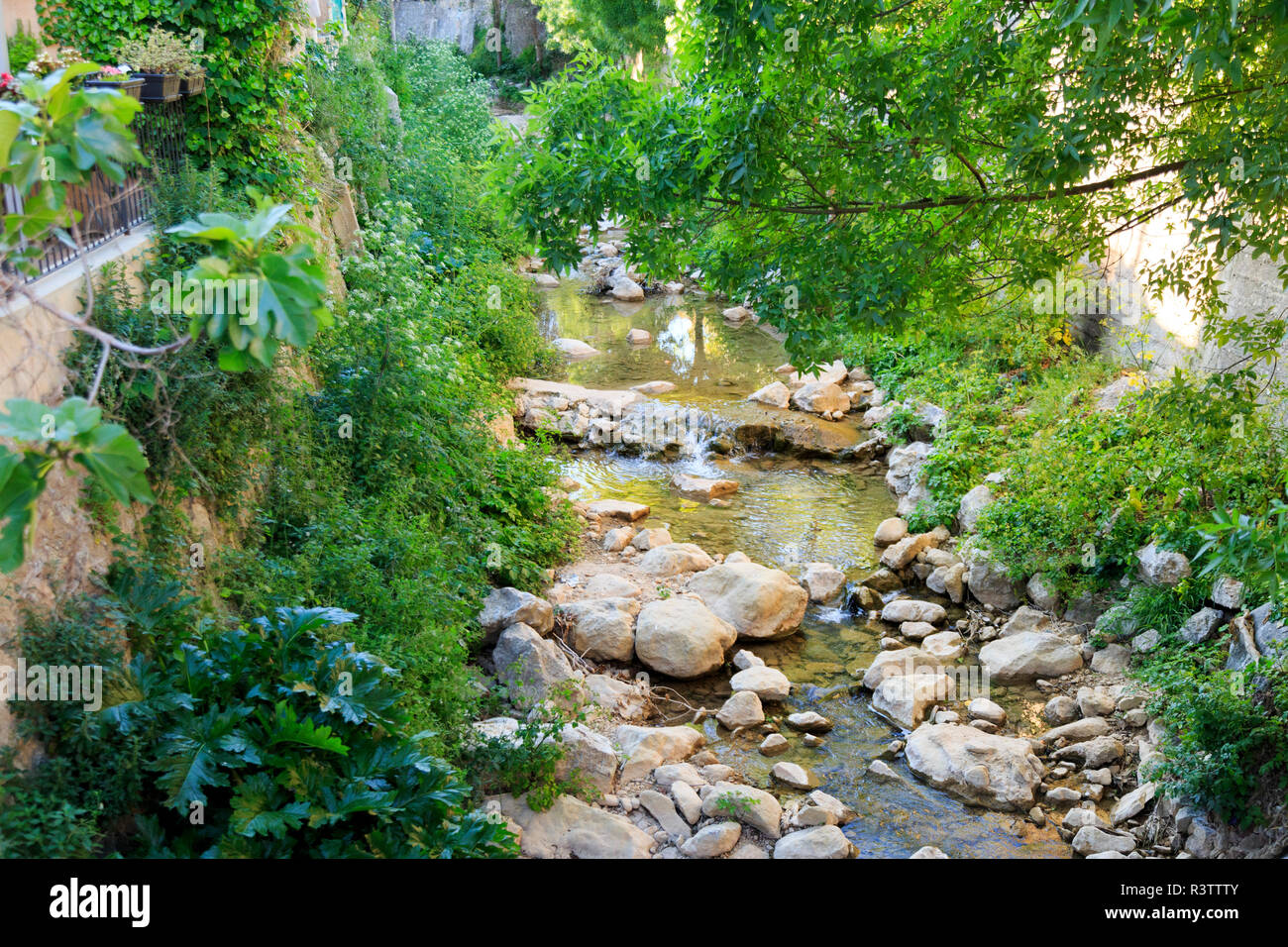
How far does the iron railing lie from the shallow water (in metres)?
5.35

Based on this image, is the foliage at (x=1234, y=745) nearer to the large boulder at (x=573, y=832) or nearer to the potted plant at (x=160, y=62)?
the large boulder at (x=573, y=832)

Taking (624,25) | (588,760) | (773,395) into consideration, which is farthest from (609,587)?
(624,25)

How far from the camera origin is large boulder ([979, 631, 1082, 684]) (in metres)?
7.80

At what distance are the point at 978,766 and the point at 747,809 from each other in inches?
67.3

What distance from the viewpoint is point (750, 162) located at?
571 centimetres

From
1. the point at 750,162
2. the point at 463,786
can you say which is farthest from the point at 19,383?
the point at 750,162

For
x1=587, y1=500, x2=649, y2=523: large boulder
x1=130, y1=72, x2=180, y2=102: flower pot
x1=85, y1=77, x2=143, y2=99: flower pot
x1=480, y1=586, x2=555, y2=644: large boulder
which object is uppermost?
x1=130, y1=72, x2=180, y2=102: flower pot

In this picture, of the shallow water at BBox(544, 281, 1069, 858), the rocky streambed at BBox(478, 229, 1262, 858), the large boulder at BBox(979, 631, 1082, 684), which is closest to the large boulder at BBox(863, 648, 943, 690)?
the rocky streambed at BBox(478, 229, 1262, 858)

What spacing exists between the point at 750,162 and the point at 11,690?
15.5 ft

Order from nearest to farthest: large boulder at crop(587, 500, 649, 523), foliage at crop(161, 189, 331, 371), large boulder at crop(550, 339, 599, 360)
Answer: foliage at crop(161, 189, 331, 371) < large boulder at crop(587, 500, 649, 523) < large boulder at crop(550, 339, 599, 360)

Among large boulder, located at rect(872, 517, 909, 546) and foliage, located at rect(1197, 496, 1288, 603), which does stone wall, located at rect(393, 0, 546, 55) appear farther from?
foliage, located at rect(1197, 496, 1288, 603)

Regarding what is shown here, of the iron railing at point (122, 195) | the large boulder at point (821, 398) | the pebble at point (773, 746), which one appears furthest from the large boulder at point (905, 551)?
the iron railing at point (122, 195)

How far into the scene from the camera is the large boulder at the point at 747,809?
6.01 meters

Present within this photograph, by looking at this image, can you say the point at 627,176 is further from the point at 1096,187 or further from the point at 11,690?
the point at 11,690
